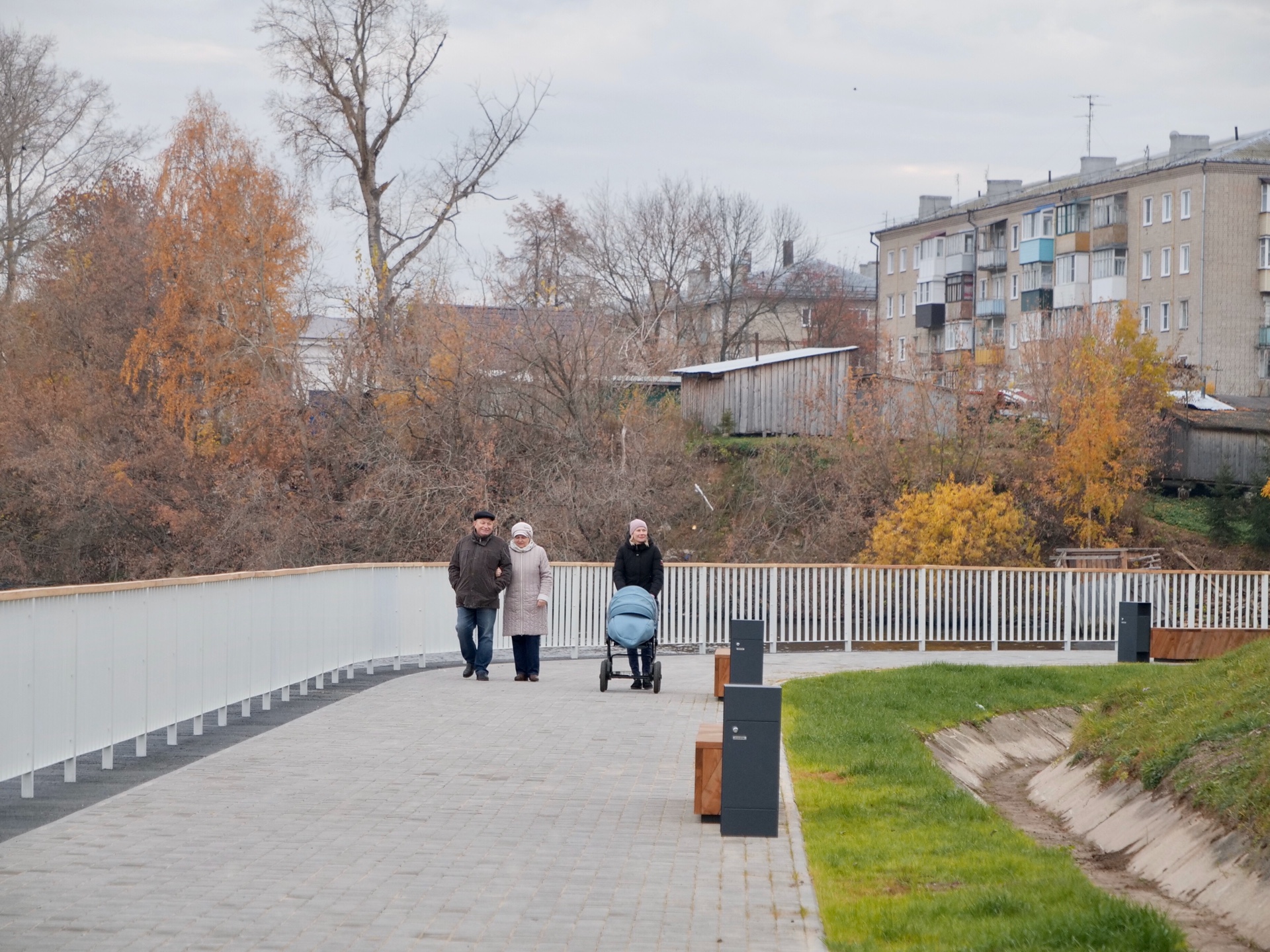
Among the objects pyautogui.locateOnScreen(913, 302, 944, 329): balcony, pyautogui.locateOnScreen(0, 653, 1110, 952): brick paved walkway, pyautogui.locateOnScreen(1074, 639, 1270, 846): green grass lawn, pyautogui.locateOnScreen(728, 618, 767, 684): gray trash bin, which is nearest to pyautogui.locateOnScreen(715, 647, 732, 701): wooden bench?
pyautogui.locateOnScreen(728, 618, 767, 684): gray trash bin

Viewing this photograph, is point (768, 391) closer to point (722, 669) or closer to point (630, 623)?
point (630, 623)

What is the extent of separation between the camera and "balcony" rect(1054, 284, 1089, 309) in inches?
2948

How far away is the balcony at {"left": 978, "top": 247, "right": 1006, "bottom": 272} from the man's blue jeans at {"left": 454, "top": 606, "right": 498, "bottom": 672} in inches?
2698

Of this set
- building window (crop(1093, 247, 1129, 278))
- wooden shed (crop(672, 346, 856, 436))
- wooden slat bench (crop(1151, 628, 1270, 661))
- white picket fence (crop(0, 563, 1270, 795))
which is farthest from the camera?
building window (crop(1093, 247, 1129, 278))

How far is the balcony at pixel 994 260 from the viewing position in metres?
83.2

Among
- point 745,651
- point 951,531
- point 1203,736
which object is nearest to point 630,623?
point 745,651

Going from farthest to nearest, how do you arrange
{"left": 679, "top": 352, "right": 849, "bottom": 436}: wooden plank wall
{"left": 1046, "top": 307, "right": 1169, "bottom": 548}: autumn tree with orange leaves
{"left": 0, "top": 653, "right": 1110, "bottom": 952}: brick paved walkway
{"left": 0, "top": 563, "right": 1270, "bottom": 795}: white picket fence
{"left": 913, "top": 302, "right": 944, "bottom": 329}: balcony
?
{"left": 913, "top": 302, "right": 944, "bottom": 329}: balcony
{"left": 679, "top": 352, "right": 849, "bottom": 436}: wooden plank wall
{"left": 1046, "top": 307, "right": 1169, "bottom": 548}: autumn tree with orange leaves
{"left": 0, "top": 563, "right": 1270, "bottom": 795}: white picket fence
{"left": 0, "top": 653, "right": 1110, "bottom": 952}: brick paved walkway

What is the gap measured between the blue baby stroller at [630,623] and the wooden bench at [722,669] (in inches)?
28.7

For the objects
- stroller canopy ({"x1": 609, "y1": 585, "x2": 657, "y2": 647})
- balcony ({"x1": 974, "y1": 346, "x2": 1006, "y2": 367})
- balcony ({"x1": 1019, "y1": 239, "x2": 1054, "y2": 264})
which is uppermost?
balcony ({"x1": 1019, "y1": 239, "x2": 1054, "y2": 264})

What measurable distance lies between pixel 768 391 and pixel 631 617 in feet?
116

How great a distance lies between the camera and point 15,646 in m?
9.62

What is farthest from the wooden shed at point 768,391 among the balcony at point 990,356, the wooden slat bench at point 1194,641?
the wooden slat bench at point 1194,641

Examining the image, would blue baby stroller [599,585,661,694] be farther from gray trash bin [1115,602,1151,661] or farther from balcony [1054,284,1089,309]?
balcony [1054,284,1089,309]

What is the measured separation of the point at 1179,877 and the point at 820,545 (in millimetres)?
33388
